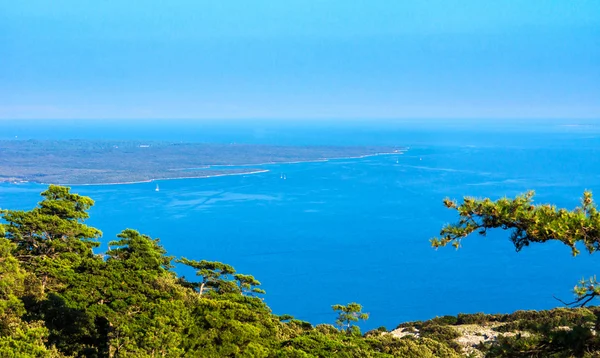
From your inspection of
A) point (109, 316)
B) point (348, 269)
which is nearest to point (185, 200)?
point (348, 269)

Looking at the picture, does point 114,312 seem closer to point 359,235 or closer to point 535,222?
point 535,222

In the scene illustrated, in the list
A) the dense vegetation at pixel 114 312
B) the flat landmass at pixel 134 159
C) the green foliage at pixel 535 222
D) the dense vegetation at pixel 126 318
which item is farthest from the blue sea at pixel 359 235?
the green foliage at pixel 535 222

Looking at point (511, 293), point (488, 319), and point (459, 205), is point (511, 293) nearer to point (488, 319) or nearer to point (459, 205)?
point (488, 319)

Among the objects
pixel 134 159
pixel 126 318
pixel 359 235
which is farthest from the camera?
pixel 134 159

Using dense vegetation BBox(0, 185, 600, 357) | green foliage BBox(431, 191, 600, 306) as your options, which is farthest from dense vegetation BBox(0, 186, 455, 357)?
green foliage BBox(431, 191, 600, 306)

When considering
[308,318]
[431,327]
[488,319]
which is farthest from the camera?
[308,318]

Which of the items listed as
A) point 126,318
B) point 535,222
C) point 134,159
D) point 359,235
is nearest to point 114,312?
point 126,318
